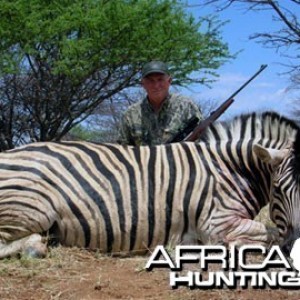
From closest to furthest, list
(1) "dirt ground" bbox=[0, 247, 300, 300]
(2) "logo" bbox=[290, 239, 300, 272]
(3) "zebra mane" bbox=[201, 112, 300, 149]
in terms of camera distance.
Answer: (1) "dirt ground" bbox=[0, 247, 300, 300], (2) "logo" bbox=[290, 239, 300, 272], (3) "zebra mane" bbox=[201, 112, 300, 149]

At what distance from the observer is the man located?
15.5ft

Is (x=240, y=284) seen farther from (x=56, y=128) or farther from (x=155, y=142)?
(x=56, y=128)

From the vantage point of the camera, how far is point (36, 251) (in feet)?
10.6

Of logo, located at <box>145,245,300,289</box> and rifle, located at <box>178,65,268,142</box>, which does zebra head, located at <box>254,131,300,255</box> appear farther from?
rifle, located at <box>178,65,268,142</box>

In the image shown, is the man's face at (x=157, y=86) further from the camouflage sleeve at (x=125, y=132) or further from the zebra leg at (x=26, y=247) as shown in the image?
the zebra leg at (x=26, y=247)

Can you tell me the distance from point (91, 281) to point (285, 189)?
120cm

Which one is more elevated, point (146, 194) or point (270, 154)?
point (270, 154)

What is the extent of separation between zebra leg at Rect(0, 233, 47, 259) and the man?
162cm

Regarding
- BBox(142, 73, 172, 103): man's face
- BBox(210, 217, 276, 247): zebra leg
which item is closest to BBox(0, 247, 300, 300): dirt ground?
BBox(210, 217, 276, 247): zebra leg

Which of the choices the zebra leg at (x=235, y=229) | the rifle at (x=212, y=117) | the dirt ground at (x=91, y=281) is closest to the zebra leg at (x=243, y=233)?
the zebra leg at (x=235, y=229)

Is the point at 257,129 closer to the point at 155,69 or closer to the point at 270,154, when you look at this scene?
the point at 270,154

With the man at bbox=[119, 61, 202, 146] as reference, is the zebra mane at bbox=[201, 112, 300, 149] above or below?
below

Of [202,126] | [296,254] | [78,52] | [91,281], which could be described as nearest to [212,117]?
[202,126]

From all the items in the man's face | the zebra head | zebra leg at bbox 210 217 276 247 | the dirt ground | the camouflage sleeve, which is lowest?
the dirt ground
